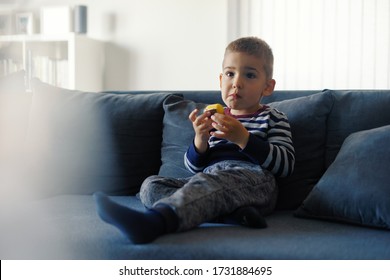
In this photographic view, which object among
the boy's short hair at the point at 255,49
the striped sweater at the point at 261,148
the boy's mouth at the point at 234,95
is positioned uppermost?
the boy's short hair at the point at 255,49

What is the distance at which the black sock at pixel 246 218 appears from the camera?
1.15m

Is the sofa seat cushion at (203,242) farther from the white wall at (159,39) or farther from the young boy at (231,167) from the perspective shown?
the white wall at (159,39)

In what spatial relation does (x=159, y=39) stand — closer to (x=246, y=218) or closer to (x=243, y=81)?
(x=243, y=81)

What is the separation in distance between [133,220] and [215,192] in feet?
0.73

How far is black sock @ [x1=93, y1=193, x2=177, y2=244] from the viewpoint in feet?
3.25

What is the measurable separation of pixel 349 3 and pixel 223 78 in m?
1.69

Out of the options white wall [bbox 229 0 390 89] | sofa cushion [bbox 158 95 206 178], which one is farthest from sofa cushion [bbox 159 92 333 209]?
white wall [bbox 229 0 390 89]

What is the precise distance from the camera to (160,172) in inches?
61.5

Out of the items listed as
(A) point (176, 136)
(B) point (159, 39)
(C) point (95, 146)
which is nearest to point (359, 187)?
(A) point (176, 136)

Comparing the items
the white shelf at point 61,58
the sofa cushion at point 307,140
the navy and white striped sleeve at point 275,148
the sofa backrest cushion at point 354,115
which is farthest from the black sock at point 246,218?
the white shelf at point 61,58

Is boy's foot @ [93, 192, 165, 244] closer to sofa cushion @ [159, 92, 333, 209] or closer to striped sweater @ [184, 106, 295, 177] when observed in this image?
striped sweater @ [184, 106, 295, 177]

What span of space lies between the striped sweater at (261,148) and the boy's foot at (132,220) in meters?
0.35
